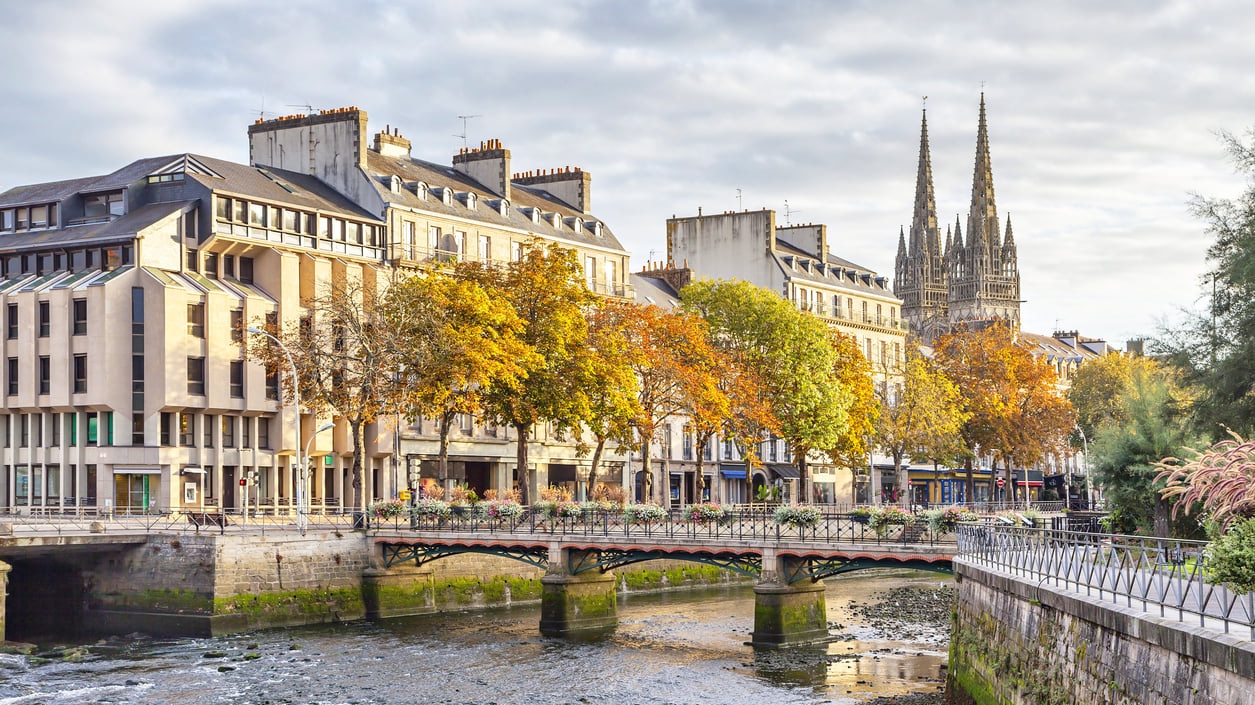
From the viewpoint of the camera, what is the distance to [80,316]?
6588 centimetres

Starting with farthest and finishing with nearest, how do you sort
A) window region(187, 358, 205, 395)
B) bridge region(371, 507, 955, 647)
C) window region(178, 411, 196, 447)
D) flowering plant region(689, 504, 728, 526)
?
window region(178, 411, 196, 447) → window region(187, 358, 205, 395) → flowering plant region(689, 504, 728, 526) → bridge region(371, 507, 955, 647)

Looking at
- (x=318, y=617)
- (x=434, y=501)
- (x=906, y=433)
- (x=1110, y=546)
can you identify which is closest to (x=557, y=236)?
(x=906, y=433)

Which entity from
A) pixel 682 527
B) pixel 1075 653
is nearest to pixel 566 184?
pixel 682 527

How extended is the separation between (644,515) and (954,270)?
6037 inches

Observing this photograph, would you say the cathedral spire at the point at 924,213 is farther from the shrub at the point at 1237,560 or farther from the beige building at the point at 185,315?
the shrub at the point at 1237,560

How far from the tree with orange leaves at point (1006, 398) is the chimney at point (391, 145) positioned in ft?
114

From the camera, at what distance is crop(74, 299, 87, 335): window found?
65.7m

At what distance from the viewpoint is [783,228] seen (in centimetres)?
11531

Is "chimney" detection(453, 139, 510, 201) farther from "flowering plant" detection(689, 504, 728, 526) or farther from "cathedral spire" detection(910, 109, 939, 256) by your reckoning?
"cathedral spire" detection(910, 109, 939, 256)

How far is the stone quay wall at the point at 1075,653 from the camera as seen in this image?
702 inches

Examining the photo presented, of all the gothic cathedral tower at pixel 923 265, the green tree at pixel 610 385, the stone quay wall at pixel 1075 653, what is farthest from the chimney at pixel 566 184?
the gothic cathedral tower at pixel 923 265

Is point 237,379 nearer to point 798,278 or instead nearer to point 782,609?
point 782,609

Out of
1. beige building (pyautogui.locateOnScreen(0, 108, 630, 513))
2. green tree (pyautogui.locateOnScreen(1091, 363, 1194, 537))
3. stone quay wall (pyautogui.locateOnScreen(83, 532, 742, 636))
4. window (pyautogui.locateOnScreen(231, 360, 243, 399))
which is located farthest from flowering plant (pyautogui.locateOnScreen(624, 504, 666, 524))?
window (pyautogui.locateOnScreen(231, 360, 243, 399))

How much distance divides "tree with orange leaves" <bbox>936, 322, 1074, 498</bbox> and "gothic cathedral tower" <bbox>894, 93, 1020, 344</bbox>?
9204 centimetres
